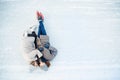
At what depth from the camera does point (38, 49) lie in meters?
2.25

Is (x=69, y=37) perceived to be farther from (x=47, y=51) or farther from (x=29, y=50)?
(x=29, y=50)

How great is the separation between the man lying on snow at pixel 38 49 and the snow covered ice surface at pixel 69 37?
0.24ft

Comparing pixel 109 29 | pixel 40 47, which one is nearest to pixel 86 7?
pixel 109 29

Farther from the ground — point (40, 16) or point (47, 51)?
point (40, 16)

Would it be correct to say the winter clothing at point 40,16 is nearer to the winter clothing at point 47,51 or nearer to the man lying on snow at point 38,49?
the man lying on snow at point 38,49

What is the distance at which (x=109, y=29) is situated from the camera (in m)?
2.48

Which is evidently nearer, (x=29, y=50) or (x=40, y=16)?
(x=29, y=50)

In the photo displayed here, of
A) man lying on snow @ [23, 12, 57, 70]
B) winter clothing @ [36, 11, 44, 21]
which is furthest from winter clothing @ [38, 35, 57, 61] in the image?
winter clothing @ [36, 11, 44, 21]

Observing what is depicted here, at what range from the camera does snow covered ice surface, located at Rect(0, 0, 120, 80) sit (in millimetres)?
2238

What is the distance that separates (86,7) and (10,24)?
2.72 feet

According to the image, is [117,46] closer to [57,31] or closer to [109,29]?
[109,29]

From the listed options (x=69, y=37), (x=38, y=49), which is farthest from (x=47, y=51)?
(x=69, y=37)

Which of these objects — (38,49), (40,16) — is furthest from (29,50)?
(40,16)

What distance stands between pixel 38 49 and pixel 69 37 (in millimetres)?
357
